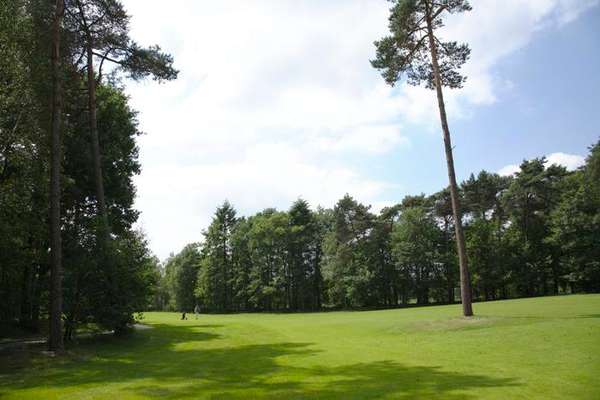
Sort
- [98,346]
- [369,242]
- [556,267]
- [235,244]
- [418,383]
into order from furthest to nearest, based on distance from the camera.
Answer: [235,244] < [369,242] < [556,267] < [98,346] < [418,383]

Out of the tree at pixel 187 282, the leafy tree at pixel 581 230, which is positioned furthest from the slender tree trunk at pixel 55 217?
the tree at pixel 187 282

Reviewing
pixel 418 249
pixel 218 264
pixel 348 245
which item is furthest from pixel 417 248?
pixel 218 264

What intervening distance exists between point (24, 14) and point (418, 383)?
69.0 feet

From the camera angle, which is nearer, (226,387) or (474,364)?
(226,387)

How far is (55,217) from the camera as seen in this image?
16.9m

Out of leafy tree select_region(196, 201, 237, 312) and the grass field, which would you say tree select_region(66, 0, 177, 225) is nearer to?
the grass field

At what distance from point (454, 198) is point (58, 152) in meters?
18.7

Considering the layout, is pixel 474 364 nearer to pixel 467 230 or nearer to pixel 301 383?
pixel 301 383

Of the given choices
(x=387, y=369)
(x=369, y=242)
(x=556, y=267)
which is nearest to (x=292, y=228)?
(x=369, y=242)

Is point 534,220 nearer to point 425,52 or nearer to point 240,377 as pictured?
point 425,52

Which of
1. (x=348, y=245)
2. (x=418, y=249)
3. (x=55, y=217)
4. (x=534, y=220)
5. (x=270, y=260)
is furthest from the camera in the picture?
(x=270, y=260)

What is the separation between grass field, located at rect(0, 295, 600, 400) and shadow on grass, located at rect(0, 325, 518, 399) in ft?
0.09

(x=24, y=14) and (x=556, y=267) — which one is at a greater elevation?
(x=24, y=14)

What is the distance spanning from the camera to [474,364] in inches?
456
